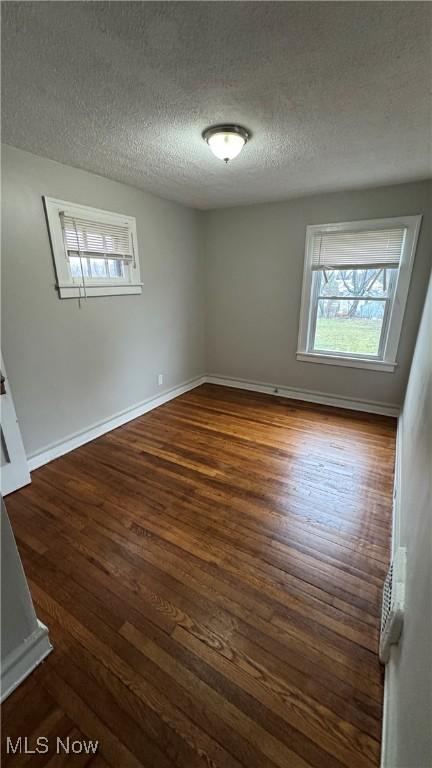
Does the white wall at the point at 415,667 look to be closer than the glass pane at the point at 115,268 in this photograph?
Yes

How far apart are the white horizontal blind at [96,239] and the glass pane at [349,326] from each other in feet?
7.51

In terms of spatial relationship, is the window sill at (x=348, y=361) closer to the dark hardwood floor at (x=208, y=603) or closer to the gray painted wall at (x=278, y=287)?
the gray painted wall at (x=278, y=287)

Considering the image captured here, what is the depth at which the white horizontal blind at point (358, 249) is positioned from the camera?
308cm

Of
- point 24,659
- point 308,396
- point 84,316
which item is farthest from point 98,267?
point 308,396

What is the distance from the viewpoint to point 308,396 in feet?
13.0

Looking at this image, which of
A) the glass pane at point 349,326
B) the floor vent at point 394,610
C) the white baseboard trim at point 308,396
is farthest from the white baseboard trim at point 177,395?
the floor vent at point 394,610

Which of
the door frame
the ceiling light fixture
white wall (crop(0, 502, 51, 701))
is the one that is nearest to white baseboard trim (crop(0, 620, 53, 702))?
white wall (crop(0, 502, 51, 701))

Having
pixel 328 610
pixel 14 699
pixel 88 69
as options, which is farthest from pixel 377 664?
pixel 88 69

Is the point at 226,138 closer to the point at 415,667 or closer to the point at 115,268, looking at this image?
the point at 115,268

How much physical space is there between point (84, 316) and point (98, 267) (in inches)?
19.0

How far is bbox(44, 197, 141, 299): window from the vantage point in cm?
242

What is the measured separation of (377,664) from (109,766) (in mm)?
1042

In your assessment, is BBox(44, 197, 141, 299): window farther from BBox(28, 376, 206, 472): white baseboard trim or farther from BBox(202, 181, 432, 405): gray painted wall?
BBox(202, 181, 432, 405): gray painted wall

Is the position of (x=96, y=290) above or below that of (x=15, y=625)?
above
